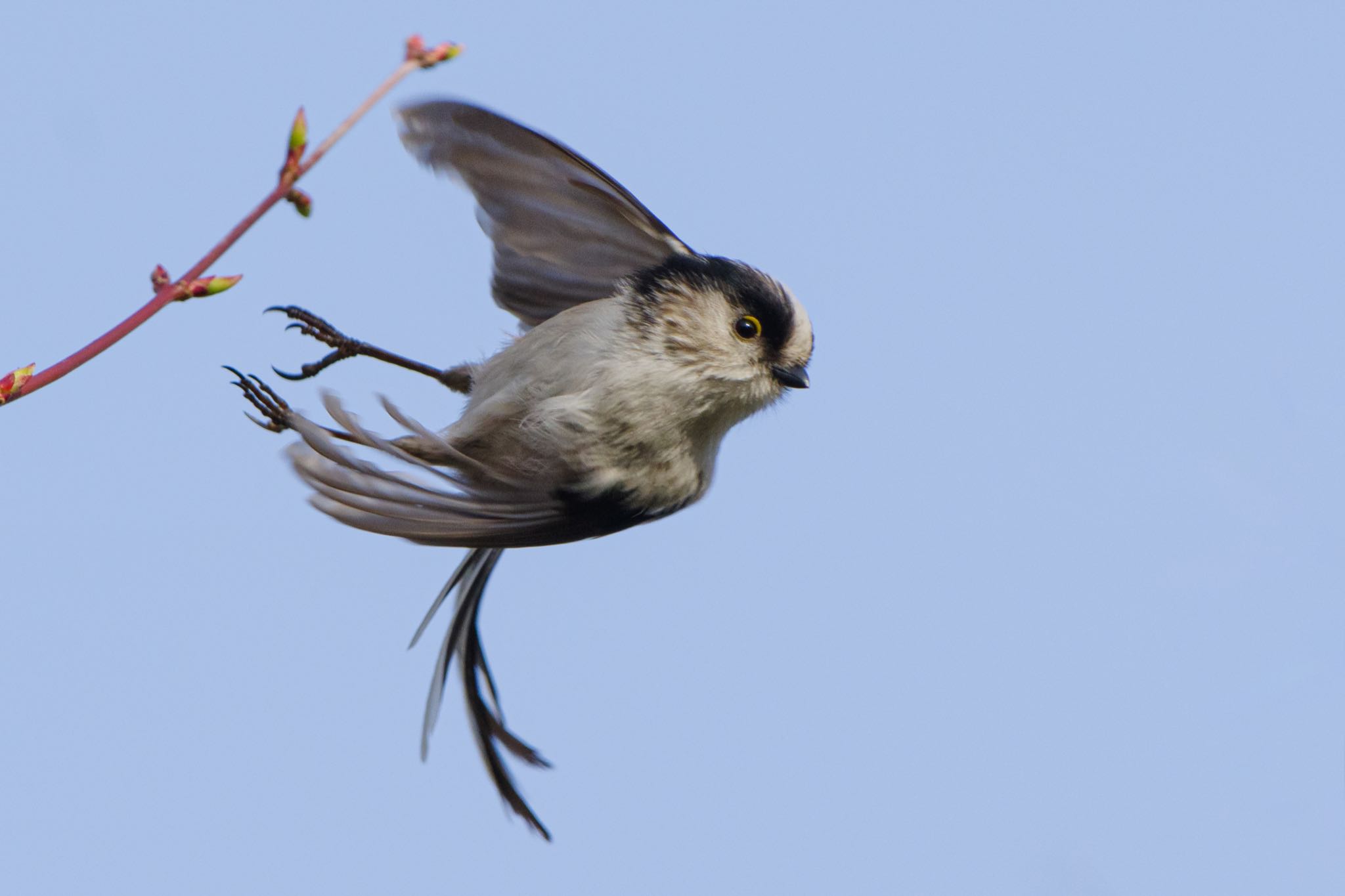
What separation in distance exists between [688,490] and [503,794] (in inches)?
38.3

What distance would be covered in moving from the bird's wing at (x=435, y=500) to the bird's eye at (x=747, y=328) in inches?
20.8

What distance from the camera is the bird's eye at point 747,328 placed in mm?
3629

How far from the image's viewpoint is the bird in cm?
339

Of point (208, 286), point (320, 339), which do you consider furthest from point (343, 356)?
point (208, 286)

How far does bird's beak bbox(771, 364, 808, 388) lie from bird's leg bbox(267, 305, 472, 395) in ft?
3.06

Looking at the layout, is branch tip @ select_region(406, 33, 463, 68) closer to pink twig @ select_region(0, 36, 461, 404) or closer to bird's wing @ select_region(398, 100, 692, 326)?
pink twig @ select_region(0, 36, 461, 404)

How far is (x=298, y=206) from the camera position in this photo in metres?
1.43

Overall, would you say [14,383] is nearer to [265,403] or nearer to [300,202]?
[300,202]

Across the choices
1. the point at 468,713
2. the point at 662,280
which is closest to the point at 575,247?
the point at 662,280

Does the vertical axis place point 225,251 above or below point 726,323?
below

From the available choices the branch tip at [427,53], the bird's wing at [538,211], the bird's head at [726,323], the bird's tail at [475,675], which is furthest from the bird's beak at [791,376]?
the branch tip at [427,53]

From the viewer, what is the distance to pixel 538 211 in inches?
145

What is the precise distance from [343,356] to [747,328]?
1.22m

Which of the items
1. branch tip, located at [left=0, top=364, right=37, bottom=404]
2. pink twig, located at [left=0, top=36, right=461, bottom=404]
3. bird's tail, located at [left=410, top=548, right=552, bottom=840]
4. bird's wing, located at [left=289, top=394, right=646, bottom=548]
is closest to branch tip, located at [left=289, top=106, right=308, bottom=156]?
pink twig, located at [left=0, top=36, right=461, bottom=404]
